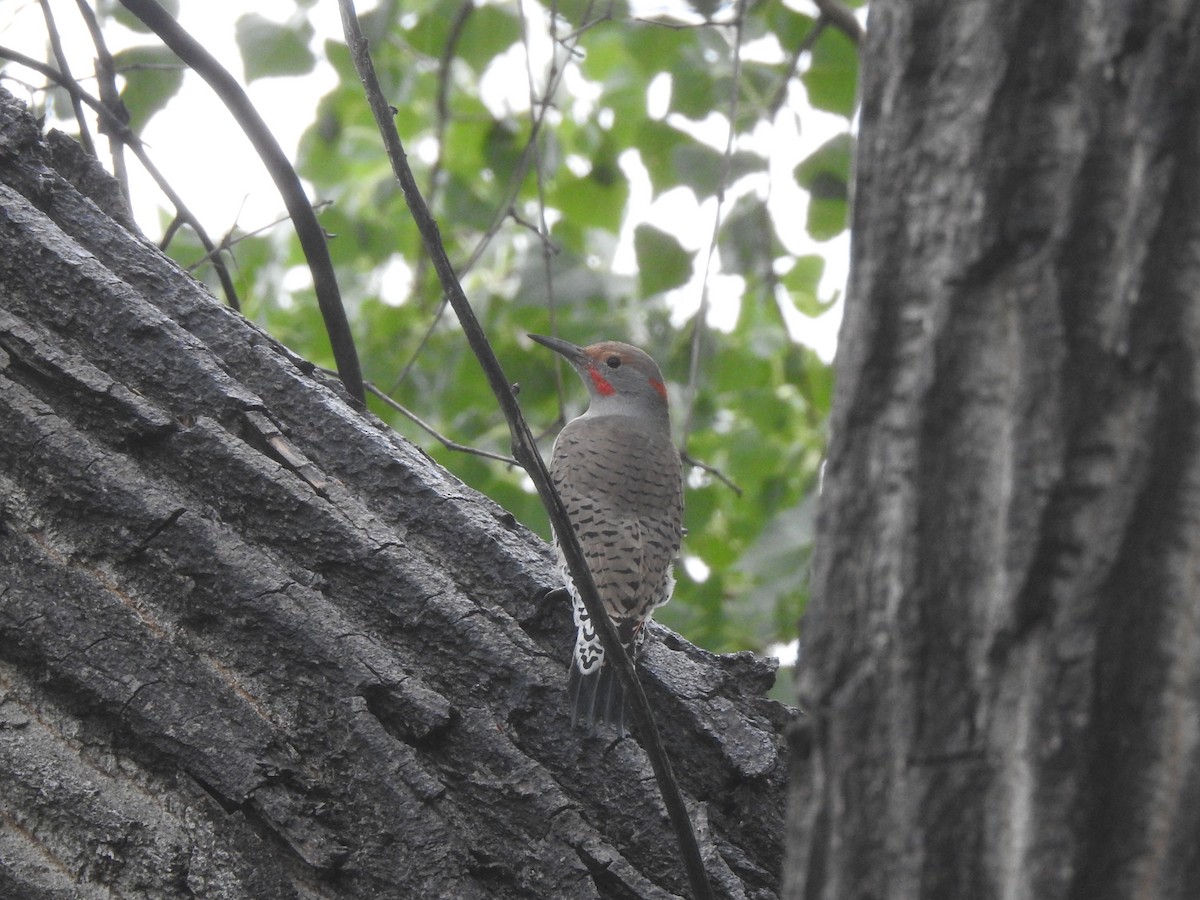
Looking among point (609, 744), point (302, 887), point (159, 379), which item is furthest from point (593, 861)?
point (159, 379)

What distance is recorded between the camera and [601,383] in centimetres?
526

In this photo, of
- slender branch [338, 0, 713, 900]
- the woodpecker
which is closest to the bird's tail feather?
slender branch [338, 0, 713, 900]

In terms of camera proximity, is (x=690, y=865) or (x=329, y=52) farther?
(x=329, y=52)

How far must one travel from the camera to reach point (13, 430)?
1.88 metres

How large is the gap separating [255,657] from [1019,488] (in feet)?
4.05

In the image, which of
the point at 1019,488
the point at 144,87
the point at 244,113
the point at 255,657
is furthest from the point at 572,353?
the point at 1019,488

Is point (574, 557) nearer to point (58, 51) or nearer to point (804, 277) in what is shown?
point (58, 51)

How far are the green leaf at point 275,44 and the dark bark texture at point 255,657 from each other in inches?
100

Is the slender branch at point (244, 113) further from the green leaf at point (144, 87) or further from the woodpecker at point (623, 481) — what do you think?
the green leaf at point (144, 87)

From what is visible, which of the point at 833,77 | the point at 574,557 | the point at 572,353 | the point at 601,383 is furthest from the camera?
the point at 601,383

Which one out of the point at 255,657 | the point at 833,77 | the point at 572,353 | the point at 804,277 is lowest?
the point at 255,657

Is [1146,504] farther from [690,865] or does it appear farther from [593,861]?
[593,861]

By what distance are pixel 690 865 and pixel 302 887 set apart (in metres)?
0.53

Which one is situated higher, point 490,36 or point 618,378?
point 490,36
